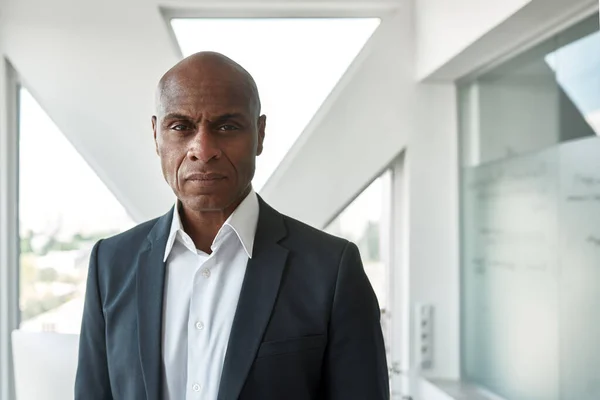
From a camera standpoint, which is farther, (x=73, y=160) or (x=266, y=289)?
(x=73, y=160)

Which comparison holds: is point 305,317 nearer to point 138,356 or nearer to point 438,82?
point 138,356

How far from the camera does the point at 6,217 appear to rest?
2.45 meters

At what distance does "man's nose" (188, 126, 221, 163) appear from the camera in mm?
917

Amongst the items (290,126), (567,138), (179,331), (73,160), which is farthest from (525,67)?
(73,160)

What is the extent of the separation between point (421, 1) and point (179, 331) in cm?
175

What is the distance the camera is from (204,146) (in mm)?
919

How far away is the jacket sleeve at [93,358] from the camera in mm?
1067

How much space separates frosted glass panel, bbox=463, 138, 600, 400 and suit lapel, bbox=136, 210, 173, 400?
1.12 meters

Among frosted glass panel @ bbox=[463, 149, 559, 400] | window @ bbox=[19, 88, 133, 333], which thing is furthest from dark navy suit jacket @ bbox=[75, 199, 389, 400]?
window @ bbox=[19, 88, 133, 333]

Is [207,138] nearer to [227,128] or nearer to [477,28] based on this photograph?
[227,128]

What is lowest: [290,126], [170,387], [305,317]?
[170,387]

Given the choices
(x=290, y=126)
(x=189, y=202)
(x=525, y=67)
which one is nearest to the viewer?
(x=189, y=202)

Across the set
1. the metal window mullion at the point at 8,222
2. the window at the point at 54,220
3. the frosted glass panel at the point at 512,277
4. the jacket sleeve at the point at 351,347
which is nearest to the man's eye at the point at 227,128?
the jacket sleeve at the point at 351,347

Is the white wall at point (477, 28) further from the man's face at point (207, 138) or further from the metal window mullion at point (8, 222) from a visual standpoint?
the metal window mullion at point (8, 222)
